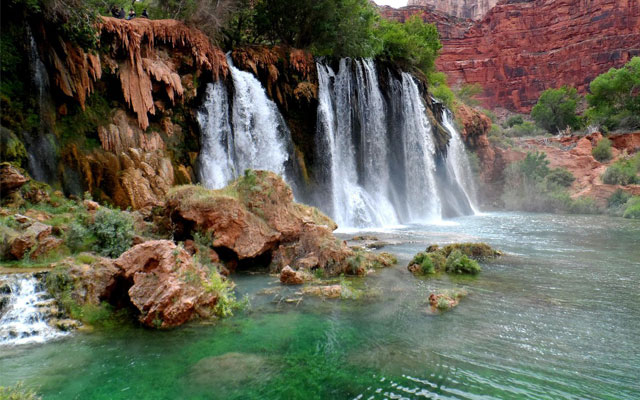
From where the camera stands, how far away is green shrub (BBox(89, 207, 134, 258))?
7.60 metres

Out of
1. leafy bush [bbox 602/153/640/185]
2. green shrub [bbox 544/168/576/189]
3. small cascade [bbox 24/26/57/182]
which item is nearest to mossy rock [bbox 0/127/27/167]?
small cascade [bbox 24/26/57/182]

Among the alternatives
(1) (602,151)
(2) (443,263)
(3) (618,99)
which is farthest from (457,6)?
(2) (443,263)

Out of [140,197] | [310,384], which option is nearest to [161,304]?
[310,384]

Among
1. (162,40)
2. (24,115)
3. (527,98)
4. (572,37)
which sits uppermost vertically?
(572,37)

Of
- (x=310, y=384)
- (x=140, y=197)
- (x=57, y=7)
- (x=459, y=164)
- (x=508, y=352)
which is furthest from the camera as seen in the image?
(x=459, y=164)

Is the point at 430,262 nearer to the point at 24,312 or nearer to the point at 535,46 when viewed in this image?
the point at 24,312

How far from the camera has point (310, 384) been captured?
4.02 metres

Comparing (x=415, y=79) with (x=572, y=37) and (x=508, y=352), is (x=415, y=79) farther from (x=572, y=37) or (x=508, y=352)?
(x=572, y=37)

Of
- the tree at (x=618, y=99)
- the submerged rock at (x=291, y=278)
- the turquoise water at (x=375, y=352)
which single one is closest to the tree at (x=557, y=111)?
the tree at (x=618, y=99)

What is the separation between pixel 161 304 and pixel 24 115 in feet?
30.1

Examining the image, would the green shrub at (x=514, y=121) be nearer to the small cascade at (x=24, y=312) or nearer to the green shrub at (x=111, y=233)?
the green shrub at (x=111, y=233)

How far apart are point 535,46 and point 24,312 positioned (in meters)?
75.9

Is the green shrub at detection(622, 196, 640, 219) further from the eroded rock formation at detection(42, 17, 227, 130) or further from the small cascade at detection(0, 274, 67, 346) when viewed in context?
the small cascade at detection(0, 274, 67, 346)

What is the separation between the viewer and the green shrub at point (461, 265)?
8906 mm
